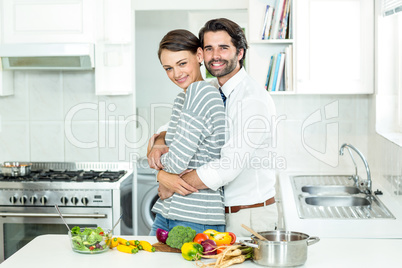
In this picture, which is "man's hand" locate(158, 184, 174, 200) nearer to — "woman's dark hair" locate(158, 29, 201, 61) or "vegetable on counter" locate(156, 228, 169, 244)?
"vegetable on counter" locate(156, 228, 169, 244)

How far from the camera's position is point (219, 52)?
2.33 meters

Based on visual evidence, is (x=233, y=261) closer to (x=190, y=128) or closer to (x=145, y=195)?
(x=190, y=128)

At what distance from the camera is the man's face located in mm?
2326

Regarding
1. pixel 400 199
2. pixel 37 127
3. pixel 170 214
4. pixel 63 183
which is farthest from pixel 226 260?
pixel 37 127

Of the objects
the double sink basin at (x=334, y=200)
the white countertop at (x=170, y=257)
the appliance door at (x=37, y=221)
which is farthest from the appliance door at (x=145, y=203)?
the white countertop at (x=170, y=257)

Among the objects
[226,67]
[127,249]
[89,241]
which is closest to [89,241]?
[89,241]

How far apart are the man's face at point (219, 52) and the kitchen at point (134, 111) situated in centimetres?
158

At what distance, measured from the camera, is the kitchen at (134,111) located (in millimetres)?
3971

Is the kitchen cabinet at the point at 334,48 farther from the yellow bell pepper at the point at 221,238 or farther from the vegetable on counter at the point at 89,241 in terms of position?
the vegetable on counter at the point at 89,241

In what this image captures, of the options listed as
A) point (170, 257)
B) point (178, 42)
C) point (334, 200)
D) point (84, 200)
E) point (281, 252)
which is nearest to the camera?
point (281, 252)

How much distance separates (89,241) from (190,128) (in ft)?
1.84

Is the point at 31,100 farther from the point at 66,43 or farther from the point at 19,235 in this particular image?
the point at 19,235

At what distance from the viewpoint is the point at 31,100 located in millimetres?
4180

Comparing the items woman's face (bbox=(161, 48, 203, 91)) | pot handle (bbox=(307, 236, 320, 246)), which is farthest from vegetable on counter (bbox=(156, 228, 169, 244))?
woman's face (bbox=(161, 48, 203, 91))
